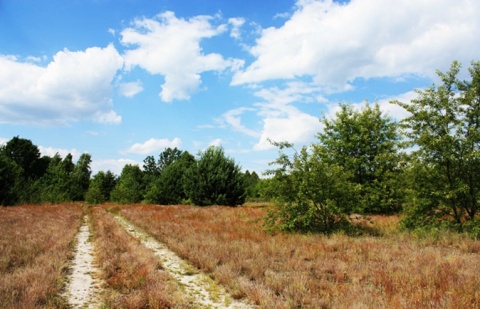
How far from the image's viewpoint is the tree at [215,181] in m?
34.8

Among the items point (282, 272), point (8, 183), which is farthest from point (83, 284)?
point (8, 183)

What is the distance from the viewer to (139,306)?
5410mm

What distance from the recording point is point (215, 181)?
3534 centimetres

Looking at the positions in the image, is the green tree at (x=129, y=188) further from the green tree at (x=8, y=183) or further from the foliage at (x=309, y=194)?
the foliage at (x=309, y=194)

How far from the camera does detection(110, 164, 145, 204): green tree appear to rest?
54531 mm

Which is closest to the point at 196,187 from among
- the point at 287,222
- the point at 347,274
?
the point at 287,222

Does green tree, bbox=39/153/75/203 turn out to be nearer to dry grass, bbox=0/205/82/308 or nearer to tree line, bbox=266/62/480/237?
dry grass, bbox=0/205/82/308

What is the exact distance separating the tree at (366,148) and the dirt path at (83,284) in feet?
59.8

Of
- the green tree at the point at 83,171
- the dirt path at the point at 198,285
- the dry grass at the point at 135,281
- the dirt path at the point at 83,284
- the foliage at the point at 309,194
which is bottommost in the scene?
the dirt path at the point at 83,284

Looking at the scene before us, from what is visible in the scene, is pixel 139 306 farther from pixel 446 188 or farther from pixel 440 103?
pixel 440 103

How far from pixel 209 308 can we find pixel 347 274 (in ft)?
11.3

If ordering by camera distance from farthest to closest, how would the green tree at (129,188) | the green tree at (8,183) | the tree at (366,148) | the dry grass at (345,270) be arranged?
the green tree at (129,188)
the green tree at (8,183)
the tree at (366,148)
the dry grass at (345,270)

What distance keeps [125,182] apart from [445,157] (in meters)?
67.7

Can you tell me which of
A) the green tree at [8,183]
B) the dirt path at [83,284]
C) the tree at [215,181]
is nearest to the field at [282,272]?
the dirt path at [83,284]
